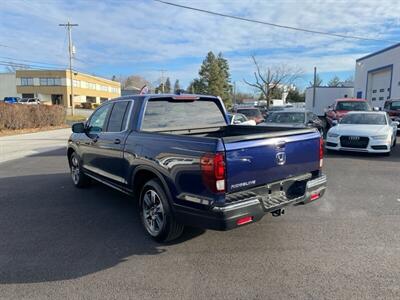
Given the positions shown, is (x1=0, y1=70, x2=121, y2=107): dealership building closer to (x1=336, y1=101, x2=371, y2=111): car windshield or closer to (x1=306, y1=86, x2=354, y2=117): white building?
(x1=306, y1=86, x2=354, y2=117): white building

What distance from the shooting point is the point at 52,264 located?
3584 millimetres

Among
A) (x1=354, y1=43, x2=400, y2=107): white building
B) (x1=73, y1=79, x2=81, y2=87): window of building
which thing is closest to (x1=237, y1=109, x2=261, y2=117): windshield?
(x1=354, y1=43, x2=400, y2=107): white building

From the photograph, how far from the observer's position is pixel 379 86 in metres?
31.0

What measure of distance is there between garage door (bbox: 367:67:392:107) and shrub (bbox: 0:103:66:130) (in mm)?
27811

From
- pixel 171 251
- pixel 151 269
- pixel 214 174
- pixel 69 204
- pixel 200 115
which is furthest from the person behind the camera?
pixel 69 204

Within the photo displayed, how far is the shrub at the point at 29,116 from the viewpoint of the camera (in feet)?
59.6

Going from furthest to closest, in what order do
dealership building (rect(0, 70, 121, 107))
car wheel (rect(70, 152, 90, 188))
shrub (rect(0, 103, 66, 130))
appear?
dealership building (rect(0, 70, 121, 107)) → shrub (rect(0, 103, 66, 130)) → car wheel (rect(70, 152, 90, 188))

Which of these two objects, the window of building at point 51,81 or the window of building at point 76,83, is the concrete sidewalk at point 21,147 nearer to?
the window of building at point 51,81

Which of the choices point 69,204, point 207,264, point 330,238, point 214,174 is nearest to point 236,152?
point 214,174

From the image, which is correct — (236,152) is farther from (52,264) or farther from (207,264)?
(52,264)

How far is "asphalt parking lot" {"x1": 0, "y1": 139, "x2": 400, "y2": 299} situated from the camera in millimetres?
3082

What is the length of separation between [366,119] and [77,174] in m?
9.94

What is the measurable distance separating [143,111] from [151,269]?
2.15 metres

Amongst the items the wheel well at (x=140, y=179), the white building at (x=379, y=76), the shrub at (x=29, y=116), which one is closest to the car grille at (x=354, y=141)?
the wheel well at (x=140, y=179)
